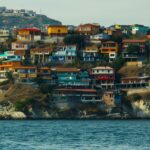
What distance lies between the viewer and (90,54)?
142 metres

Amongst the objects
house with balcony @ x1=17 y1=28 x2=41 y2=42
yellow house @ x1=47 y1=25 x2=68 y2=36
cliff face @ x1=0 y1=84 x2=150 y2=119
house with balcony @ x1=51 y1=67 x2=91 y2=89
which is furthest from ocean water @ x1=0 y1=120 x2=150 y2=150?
yellow house @ x1=47 y1=25 x2=68 y2=36

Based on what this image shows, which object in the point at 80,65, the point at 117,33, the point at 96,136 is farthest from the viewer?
the point at 117,33

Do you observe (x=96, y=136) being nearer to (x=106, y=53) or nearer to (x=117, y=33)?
(x=106, y=53)

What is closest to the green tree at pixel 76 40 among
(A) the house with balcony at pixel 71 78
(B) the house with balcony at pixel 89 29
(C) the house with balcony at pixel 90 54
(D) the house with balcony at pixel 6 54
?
(C) the house with balcony at pixel 90 54

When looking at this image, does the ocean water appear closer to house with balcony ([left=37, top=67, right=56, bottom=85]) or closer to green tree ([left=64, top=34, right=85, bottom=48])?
house with balcony ([left=37, top=67, right=56, bottom=85])

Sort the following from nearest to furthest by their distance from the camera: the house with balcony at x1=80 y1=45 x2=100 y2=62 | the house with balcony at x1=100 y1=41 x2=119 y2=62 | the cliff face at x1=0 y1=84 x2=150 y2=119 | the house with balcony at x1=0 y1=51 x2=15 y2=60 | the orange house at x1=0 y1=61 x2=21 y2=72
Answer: the cliff face at x1=0 y1=84 x2=150 y2=119, the orange house at x1=0 y1=61 x2=21 y2=72, the house with balcony at x1=80 y1=45 x2=100 y2=62, the house with balcony at x1=100 y1=41 x2=119 y2=62, the house with balcony at x1=0 y1=51 x2=15 y2=60

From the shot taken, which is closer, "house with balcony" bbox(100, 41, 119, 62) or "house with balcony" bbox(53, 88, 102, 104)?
"house with balcony" bbox(53, 88, 102, 104)

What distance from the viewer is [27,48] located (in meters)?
147

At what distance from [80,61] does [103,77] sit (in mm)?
9726

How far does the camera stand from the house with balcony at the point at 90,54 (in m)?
142

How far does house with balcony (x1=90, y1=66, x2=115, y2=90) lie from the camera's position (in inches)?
5197

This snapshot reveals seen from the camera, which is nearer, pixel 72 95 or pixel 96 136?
pixel 96 136

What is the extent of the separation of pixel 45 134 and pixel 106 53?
211ft

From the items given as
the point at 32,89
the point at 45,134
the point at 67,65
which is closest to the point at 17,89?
the point at 32,89
